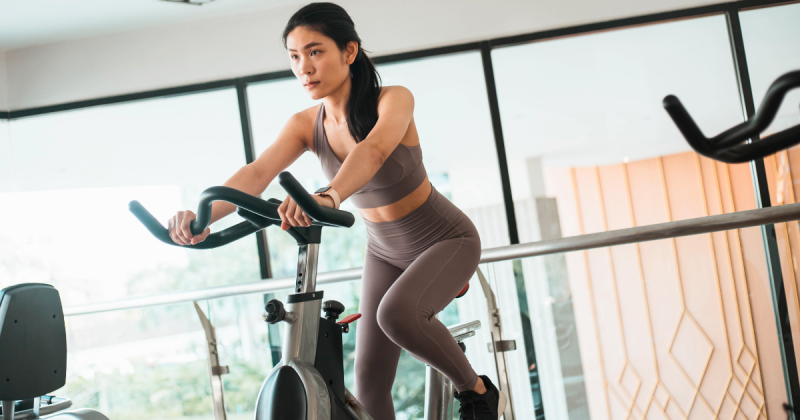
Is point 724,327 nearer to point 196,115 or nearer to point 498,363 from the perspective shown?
point 498,363

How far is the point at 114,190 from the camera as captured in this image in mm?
3201

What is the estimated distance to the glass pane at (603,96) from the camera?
9.06ft

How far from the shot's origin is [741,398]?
90.8 inches

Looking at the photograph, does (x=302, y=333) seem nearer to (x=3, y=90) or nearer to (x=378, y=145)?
(x=378, y=145)

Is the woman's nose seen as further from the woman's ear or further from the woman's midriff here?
the woman's midriff

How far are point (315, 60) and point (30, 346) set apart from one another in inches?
43.3

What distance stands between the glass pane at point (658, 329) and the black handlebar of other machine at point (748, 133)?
68.2 inches

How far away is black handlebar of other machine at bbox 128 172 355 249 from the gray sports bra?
0.41 meters

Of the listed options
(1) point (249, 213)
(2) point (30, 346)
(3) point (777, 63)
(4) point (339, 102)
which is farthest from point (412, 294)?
(3) point (777, 63)

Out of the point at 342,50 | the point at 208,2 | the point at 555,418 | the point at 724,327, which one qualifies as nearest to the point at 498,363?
the point at 555,418

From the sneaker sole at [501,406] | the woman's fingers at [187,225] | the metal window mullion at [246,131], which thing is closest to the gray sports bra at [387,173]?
the woman's fingers at [187,225]

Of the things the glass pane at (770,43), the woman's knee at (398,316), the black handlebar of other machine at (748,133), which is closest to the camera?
the black handlebar of other machine at (748,133)

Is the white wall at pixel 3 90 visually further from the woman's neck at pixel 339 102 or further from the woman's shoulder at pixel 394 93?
the woman's shoulder at pixel 394 93

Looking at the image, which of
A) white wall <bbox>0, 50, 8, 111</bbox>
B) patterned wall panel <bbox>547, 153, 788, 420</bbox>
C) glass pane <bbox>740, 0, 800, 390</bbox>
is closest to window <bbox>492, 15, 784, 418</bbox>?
glass pane <bbox>740, 0, 800, 390</bbox>
